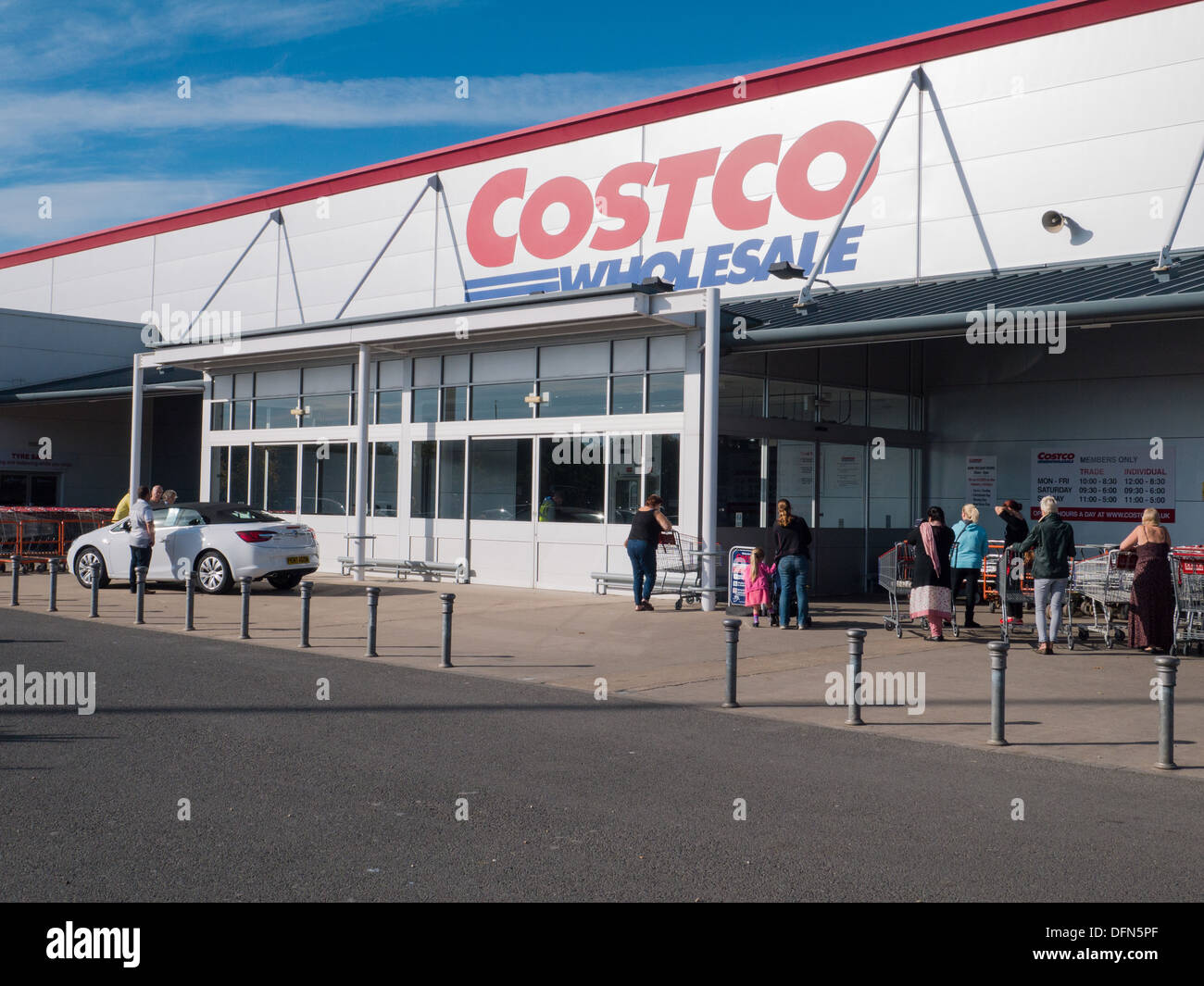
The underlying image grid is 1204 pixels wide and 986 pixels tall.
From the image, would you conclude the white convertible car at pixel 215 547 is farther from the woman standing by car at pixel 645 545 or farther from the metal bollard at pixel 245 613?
the woman standing by car at pixel 645 545

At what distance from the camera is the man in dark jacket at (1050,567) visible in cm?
1360

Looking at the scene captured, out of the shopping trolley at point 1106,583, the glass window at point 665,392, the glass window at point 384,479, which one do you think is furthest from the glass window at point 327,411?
the shopping trolley at point 1106,583

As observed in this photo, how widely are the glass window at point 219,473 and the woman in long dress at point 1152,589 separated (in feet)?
64.6

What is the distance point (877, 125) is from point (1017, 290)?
20.3ft

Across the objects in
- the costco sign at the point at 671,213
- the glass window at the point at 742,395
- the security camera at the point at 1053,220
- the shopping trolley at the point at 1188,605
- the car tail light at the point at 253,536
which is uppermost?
the costco sign at the point at 671,213

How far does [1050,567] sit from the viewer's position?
13602mm

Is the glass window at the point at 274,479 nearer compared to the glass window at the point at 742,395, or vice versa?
the glass window at the point at 742,395

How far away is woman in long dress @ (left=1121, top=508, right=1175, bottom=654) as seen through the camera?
43.8 feet

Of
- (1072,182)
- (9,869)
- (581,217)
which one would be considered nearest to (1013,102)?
(1072,182)

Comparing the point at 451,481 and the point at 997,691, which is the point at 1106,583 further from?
the point at 451,481

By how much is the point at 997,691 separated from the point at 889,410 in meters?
13.9

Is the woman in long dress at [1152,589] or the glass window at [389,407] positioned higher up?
the glass window at [389,407]

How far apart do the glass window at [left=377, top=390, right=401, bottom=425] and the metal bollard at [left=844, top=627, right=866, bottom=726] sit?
15.5 m

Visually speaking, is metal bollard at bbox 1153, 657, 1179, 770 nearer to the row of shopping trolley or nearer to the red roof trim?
the row of shopping trolley
